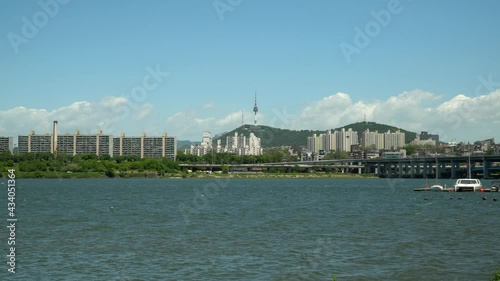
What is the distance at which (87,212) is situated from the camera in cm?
6003

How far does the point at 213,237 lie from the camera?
127 feet

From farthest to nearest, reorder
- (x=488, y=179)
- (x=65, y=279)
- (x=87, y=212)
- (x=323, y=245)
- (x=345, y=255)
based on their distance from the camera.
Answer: (x=488, y=179) < (x=87, y=212) < (x=323, y=245) < (x=345, y=255) < (x=65, y=279)

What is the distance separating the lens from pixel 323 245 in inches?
1383

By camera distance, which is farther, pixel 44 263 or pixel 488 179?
pixel 488 179

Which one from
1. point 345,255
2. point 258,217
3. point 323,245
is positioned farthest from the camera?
point 258,217

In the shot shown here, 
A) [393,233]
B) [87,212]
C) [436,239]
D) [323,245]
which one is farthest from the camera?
[87,212]

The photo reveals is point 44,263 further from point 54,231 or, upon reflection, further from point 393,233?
point 393,233

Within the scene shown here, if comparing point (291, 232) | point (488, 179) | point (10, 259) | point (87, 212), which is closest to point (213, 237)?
point (291, 232)

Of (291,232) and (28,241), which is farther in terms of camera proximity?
(291,232)

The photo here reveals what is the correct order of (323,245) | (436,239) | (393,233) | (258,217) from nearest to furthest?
1. (323,245)
2. (436,239)
3. (393,233)
4. (258,217)

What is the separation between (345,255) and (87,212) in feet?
115

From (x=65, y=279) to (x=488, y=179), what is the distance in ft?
630

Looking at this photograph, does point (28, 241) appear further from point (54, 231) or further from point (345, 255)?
point (345, 255)

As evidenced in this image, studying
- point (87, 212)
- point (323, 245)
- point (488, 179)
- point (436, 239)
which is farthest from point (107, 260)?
point (488, 179)
